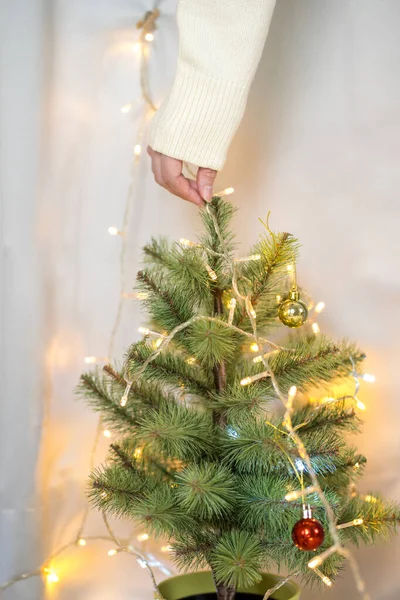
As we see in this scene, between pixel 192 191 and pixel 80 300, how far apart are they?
363mm

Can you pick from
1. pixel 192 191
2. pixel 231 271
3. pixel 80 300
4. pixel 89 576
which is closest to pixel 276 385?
pixel 231 271

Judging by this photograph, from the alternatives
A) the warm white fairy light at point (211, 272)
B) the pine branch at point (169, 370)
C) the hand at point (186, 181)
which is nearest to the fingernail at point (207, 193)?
the hand at point (186, 181)

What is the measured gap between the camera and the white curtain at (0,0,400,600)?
1.16 meters

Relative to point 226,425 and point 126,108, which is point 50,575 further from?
point 126,108

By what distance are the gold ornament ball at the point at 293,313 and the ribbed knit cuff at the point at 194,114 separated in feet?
0.73

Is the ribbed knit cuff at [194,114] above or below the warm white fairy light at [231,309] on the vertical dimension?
above

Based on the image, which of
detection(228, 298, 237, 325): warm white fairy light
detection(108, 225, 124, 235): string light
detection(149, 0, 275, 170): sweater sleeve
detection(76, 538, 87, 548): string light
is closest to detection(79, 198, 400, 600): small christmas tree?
detection(228, 298, 237, 325): warm white fairy light

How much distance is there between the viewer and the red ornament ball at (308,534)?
73 cm

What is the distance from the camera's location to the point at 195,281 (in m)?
0.92

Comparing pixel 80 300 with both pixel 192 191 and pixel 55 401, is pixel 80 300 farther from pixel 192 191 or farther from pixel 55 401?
pixel 192 191

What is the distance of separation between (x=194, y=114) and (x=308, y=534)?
556 millimetres

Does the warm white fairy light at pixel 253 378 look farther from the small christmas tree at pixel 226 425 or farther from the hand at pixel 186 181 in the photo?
the hand at pixel 186 181

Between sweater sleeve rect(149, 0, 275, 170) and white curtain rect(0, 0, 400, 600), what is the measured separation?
9.6 inches

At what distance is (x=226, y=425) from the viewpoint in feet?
3.01
